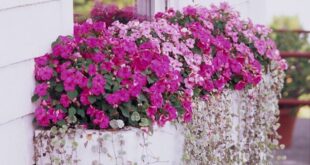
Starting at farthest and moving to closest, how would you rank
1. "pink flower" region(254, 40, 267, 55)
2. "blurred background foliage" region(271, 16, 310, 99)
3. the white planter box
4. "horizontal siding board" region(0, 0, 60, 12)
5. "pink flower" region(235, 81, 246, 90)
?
"blurred background foliage" region(271, 16, 310, 99), "pink flower" region(254, 40, 267, 55), "pink flower" region(235, 81, 246, 90), the white planter box, "horizontal siding board" region(0, 0, 60, 12)

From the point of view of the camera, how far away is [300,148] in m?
7.99

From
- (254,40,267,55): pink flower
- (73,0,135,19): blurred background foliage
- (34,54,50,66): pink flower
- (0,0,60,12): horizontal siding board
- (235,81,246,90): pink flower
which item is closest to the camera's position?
(0,0,60,12): horizontal siding board

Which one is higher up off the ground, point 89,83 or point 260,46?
point 260,46

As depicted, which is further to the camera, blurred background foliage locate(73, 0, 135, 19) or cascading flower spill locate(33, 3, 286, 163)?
blurred background foliage locate(73, 0, 135, 19)

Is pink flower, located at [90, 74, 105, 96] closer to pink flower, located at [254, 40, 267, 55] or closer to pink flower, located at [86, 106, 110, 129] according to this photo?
pink flower, located at [86, 106, 110, 129]

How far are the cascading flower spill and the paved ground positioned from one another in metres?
3.38

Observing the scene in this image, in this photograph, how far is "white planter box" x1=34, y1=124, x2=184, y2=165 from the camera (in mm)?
3463

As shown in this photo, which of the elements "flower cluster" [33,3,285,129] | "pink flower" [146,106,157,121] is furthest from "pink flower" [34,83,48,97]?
"pink flower" [146,106,157,121]

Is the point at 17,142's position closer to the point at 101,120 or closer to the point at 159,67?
the point at 101,120

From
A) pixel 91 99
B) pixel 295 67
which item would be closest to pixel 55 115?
pixel 91 99

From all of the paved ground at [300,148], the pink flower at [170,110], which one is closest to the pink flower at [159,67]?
the pink flower at [170,110]

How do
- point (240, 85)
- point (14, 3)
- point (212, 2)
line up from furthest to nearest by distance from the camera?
point (212, 2)
point (240, 85)
point (14, 3)

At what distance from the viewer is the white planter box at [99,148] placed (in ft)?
11.4

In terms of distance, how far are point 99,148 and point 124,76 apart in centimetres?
28
